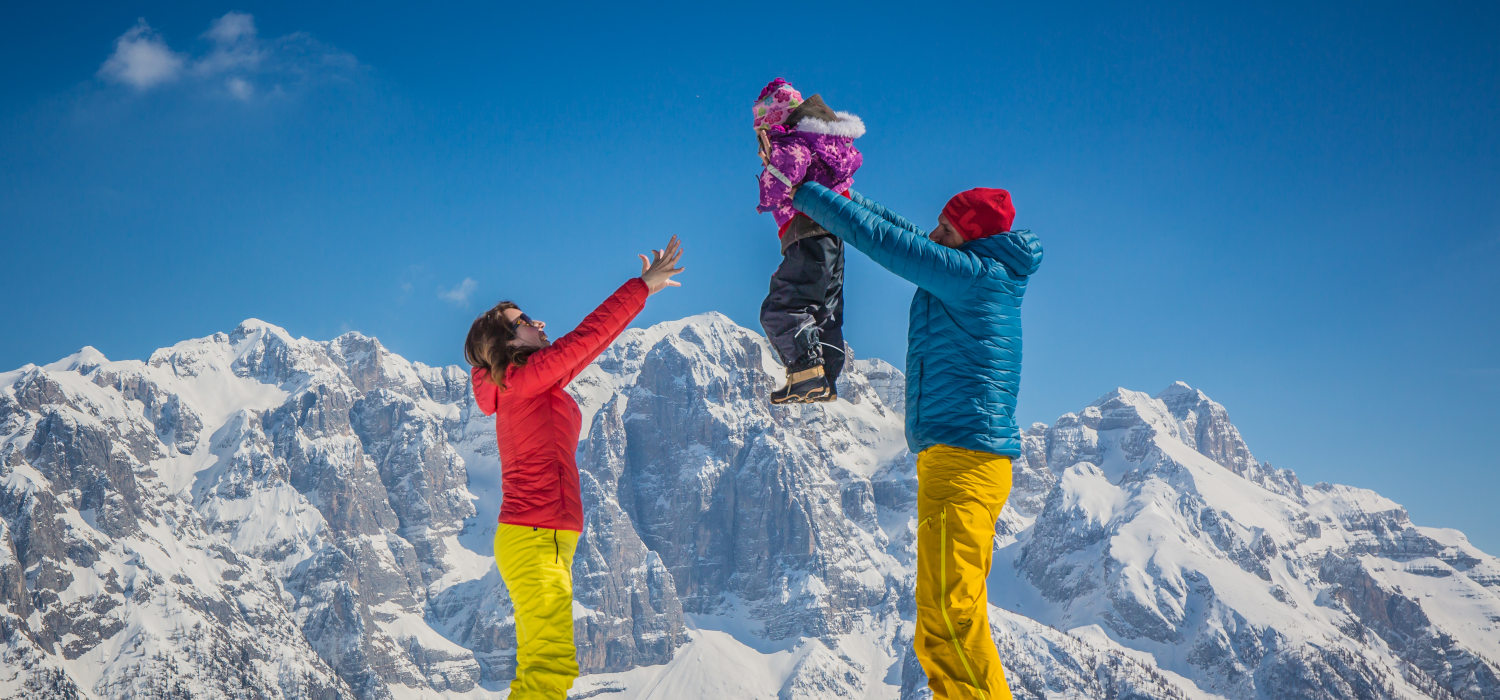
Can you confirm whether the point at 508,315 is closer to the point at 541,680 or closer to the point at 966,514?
the point at 541,680

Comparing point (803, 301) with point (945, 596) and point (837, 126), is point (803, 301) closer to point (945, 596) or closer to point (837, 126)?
point (837, 126)

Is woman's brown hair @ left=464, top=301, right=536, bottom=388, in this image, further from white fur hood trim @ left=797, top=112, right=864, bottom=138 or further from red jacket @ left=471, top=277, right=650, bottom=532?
white fur hood trim @ left=797, top=112, right=864, bottom=138

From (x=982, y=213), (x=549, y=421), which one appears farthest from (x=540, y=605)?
(x=982, y=213)

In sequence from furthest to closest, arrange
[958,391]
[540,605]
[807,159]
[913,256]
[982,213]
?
1. [807,159]
2. [540,605]
3. [982,213]
4. [958,391]
5. [913,256]

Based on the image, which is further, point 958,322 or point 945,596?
point 958,322

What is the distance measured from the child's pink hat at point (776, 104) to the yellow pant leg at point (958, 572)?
3722 millimetres

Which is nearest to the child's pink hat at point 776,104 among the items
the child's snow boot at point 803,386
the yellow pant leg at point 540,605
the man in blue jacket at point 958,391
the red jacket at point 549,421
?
the man in blue jacket at point 958,391

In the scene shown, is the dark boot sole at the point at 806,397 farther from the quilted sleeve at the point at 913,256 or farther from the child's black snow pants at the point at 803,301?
the quilted sleeve at the point at 913,256

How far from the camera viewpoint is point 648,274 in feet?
28.2

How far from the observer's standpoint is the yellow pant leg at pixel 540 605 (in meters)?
7.48

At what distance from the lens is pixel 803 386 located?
8555 mm

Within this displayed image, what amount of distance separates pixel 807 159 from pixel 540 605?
4.40 meters

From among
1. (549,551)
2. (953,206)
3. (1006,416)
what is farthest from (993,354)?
(549,551)

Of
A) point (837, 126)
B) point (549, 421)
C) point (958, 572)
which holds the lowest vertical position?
point (958, 572)
